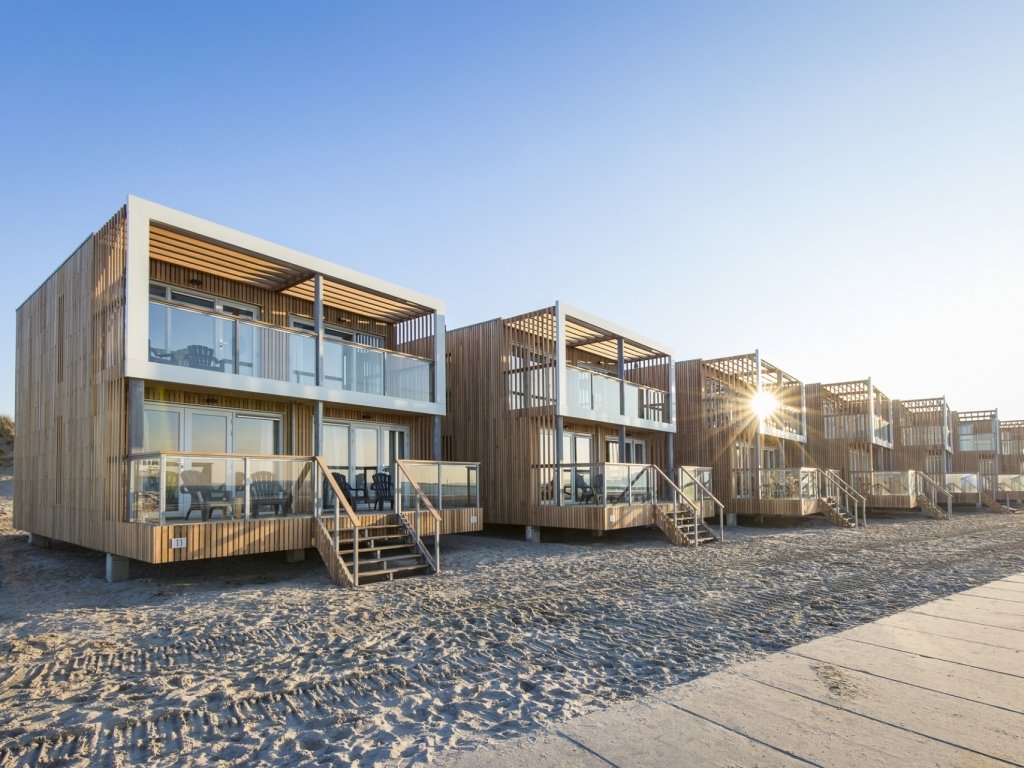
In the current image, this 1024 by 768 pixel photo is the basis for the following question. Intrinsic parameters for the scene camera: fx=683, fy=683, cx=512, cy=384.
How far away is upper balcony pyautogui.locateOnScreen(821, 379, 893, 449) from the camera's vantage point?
29300 millimetres

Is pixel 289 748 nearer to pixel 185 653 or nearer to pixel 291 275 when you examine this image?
pixel 185 653

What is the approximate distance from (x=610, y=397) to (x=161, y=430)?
10828mm

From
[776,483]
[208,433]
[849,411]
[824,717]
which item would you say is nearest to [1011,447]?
[849,411]

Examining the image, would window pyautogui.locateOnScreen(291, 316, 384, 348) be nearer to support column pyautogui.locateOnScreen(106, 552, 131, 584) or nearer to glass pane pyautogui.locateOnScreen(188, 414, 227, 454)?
glass pane pyautogui.locateOnScreen(188, 414, 227, 454)

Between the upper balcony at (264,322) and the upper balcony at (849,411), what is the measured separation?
812 inches

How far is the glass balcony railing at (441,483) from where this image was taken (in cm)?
1245

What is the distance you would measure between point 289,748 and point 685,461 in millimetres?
20109

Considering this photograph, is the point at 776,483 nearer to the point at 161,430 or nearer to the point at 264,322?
the point at 264,322

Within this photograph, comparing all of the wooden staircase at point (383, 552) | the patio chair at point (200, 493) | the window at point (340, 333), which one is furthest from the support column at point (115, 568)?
the window at point (340, 333)

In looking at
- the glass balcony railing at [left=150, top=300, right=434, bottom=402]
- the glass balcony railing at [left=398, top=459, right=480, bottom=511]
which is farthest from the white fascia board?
Answer: the glass balcony railing at [left=398, top=459, right=480, bottom=511]

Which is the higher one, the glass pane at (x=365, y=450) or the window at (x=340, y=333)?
the window at (x=340, y=333)

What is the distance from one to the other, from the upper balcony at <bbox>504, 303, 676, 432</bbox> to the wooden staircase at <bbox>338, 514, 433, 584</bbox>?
5588 mm

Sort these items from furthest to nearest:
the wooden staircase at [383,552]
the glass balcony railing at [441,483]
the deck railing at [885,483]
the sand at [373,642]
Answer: the deck railing at [885,483]
the glass balcony railing at [441,483]
the wooden staircase at [383,552]
the sand at [373,642]

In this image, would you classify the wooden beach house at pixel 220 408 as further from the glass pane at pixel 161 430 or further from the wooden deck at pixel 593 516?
the wooden deck at pixel 593 516
